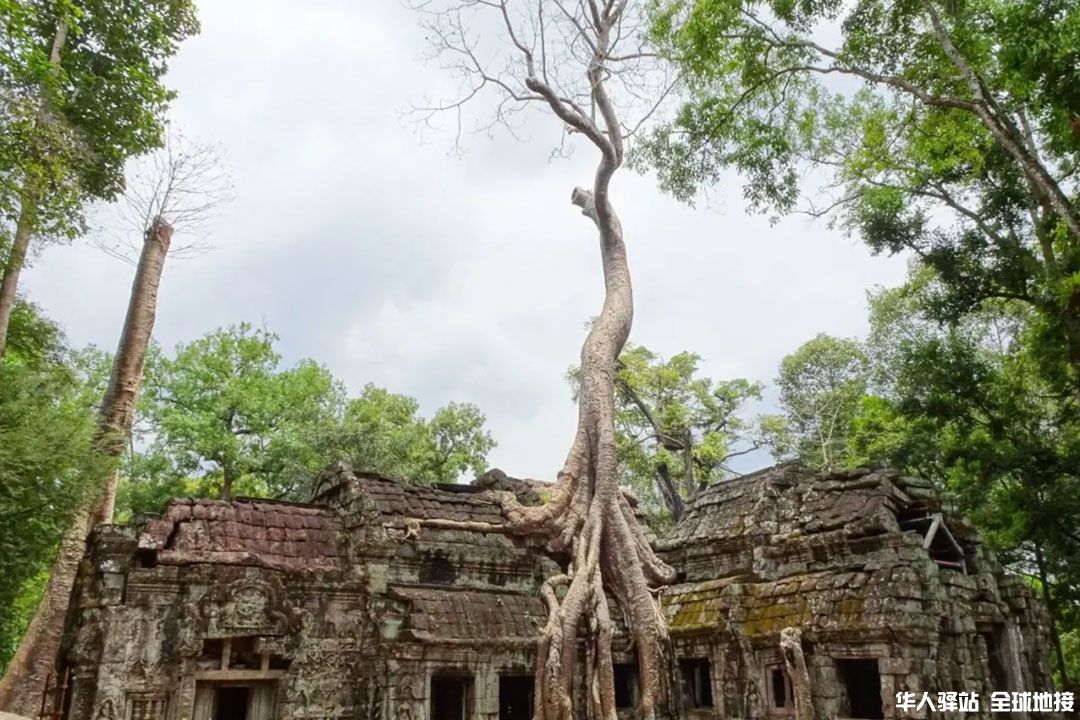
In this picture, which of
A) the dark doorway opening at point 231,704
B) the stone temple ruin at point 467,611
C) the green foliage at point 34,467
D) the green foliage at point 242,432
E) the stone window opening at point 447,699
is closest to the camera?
the stone temple ruin at point 467,611

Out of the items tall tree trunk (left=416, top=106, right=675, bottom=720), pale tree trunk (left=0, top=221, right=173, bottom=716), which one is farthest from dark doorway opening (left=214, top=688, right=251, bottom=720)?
tall tree trunk (left=416, top=106, right=675, bottom=720)

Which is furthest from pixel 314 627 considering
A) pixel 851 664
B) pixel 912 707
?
pixel 851 664

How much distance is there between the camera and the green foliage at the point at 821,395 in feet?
91.7

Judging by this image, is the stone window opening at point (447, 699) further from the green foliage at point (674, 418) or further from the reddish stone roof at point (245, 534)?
the green foliage at point (674, 418)

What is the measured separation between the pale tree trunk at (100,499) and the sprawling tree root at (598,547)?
5.43m

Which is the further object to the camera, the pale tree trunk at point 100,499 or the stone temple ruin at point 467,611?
the pale tree trunk at point 100,499

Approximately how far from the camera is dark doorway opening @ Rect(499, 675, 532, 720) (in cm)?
1098

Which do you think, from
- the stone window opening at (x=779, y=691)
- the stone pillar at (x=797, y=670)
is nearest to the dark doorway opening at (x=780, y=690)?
the stone window opening at (x=779, y=691)

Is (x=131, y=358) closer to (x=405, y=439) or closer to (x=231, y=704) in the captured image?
(x=231, y=704)

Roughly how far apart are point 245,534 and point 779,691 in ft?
26.7

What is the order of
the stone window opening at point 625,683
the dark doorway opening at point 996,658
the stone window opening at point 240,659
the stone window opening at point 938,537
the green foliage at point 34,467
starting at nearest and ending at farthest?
the stone window opening at point 240,659 → the green foliage at point 34,467 → the stone window opening at point 625,683 → the dark doorway opening at point 996,658 → the stone window opening at point 938,537

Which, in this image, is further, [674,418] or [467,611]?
[674,418]

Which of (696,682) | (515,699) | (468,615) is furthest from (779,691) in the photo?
(468,615)

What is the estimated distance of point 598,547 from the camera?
9.35 meters
